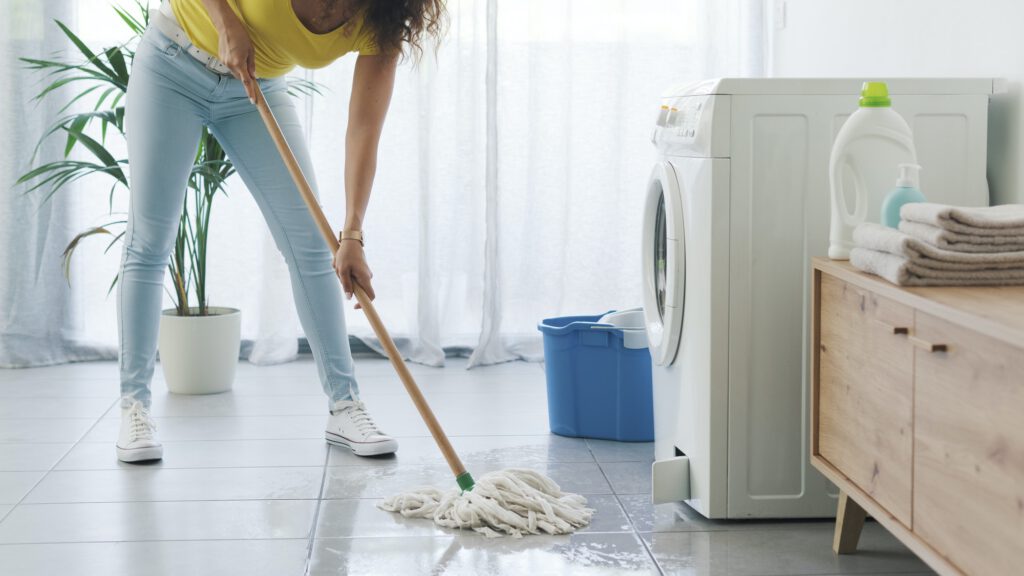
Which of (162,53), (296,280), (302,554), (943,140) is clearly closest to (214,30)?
(162,53)

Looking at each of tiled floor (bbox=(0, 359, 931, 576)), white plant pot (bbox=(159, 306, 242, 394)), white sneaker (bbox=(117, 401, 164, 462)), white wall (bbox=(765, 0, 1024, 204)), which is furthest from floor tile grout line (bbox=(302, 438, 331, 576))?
white wall (bbox=(765, 0, 1024, 204))

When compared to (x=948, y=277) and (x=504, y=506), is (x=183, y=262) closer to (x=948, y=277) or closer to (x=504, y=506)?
(x=504, y=506)

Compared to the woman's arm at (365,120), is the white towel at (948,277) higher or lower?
lower

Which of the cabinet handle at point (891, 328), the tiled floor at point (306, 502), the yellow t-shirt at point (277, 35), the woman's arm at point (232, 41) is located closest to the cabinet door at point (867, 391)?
the cabinet handle at point (891, 328)

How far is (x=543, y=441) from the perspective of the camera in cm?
261

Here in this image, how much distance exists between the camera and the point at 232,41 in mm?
2121

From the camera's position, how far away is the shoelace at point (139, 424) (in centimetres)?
242

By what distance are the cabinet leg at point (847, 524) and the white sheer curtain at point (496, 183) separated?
181cm

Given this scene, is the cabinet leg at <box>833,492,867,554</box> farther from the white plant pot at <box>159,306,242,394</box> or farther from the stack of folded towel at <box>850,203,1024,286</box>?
the white plant pot at <box>159,306,242,394</box>

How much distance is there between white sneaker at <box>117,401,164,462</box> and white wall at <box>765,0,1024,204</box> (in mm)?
1786

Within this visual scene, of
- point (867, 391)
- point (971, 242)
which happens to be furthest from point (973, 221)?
point (867, 391)

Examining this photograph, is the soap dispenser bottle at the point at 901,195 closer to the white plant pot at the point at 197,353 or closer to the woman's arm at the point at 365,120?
the woman's arm at the point at 365,120

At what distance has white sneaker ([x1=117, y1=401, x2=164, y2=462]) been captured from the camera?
239cm

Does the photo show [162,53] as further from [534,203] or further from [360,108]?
[534,203]
